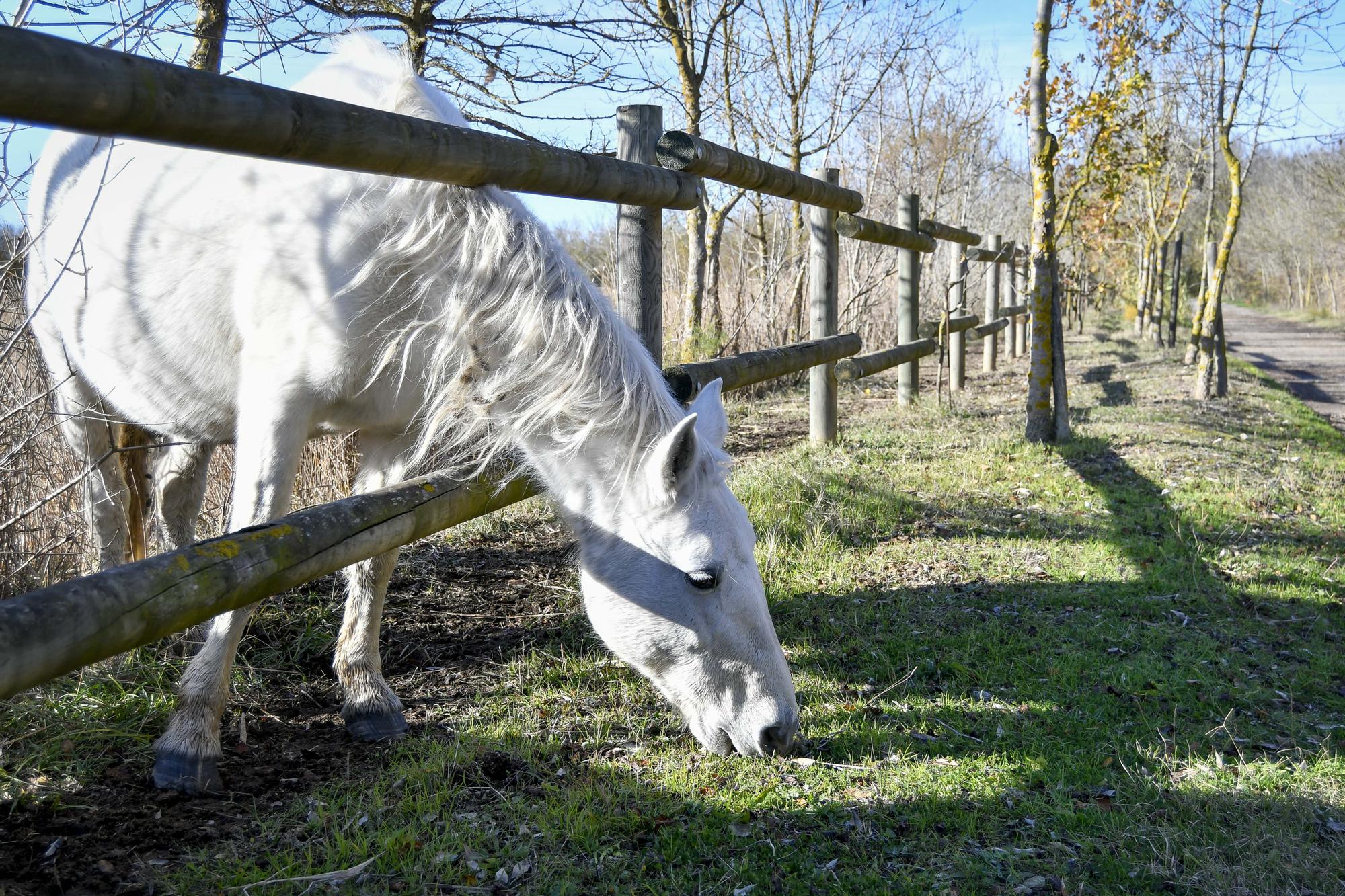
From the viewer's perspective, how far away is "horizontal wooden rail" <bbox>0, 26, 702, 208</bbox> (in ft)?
3.88

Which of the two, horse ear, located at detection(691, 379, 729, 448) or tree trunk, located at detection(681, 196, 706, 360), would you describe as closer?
horse ear, located at detection(691, 379, 729, 448)

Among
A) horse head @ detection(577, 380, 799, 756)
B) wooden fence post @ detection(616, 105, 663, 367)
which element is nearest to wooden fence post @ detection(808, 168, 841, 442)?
wooden fence post @ detection(616, 105, 663, 367)

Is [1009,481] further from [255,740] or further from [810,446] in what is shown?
[255,740]

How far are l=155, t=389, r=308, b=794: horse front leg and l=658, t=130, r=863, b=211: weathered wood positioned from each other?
1674 millimetres

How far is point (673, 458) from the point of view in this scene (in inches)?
85.1

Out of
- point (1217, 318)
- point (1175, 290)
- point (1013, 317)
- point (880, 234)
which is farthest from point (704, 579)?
point (1175, 290)

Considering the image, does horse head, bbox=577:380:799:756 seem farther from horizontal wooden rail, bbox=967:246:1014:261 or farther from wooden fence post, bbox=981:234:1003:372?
wooden fence post, bbox=981:234:1003:372

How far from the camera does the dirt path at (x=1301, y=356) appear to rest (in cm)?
1188

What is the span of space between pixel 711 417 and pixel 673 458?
41 cm

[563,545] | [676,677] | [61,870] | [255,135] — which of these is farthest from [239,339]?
[563,545]

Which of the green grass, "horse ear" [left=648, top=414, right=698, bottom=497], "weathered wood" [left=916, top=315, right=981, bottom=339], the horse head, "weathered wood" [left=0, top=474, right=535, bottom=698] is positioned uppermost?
"weathered wood" [left=916, top=315, right=981, bottom=339]

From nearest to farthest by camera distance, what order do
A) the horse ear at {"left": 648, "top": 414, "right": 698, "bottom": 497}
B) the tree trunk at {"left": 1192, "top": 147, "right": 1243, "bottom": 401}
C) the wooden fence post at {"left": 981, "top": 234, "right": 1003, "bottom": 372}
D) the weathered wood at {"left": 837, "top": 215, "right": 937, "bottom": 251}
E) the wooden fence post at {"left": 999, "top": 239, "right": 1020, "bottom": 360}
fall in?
1. the horse ear at {"left": 648, "top": 414, "right": 698, "bottom": 497}
2. the weathered wood at {"left": 837, "top": 215, "right": 937, "bottom": 251}
3. the tree trunk at {"left": 1192, "top": 147, "right": 1243, "bottom": 401}
4. the wooden fence post at {"left": 981, "top": 234, "right": 1003, "bottom": 372}
5. the wooden fence post at {"left": 999, "top": 239, "right": 1020, "bottom": 360}

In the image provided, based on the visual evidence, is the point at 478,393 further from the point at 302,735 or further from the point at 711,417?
the point at 302,735

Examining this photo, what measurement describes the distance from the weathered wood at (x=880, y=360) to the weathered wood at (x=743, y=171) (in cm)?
108
